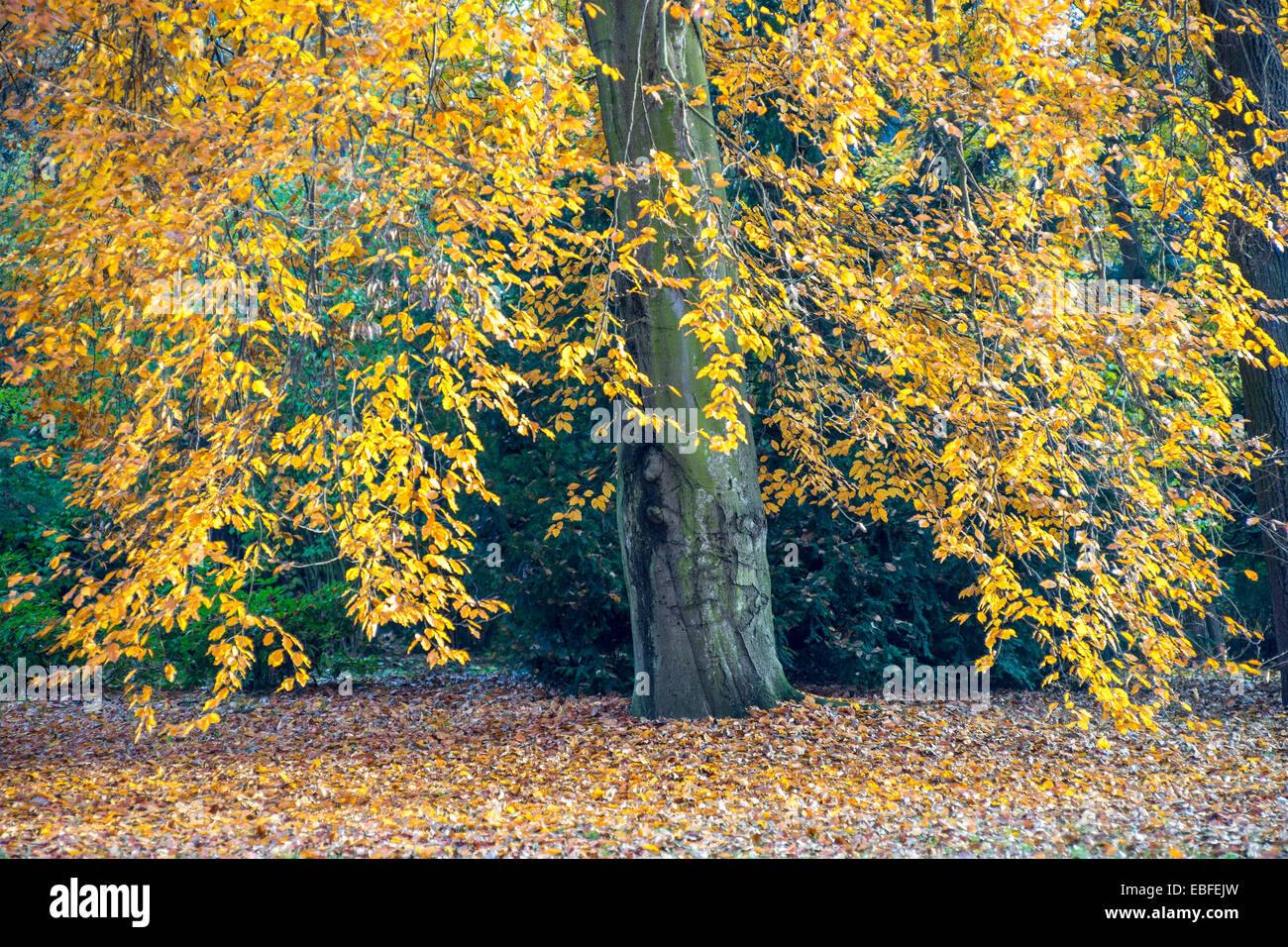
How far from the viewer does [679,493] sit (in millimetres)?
7746

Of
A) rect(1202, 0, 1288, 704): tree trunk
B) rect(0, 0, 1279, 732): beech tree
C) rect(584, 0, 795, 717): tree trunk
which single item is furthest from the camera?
rect(1202, 0, 1288, 704): tree trunk

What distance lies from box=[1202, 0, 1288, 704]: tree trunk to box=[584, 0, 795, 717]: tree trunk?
13.6 ft

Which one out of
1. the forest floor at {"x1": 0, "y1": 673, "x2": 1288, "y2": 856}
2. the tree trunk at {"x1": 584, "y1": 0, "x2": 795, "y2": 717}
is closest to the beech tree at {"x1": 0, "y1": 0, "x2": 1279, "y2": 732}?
the tree trunk at {"x1": 584, "y1": 0, "x2": 795, "y2": 717}

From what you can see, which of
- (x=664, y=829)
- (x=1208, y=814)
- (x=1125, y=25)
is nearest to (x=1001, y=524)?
(x=1208, y=814)

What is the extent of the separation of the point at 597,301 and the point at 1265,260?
544cm

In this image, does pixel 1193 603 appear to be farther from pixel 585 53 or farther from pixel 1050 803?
pixel 585 53

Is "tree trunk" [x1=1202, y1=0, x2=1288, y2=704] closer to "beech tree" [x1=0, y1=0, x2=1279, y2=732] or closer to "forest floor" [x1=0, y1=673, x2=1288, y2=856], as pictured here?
"beech tree" [x1=0, y1=0, x2=1279, y2=732]

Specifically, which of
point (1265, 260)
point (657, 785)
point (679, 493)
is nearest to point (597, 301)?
point (679, 493)

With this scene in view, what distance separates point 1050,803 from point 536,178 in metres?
4.78

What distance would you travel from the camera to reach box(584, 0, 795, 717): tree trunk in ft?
25.1

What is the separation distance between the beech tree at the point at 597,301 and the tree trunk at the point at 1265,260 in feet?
1.13

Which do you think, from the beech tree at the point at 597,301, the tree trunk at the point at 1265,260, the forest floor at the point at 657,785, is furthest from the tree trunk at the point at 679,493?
the tree trunk at the point at 1265,260

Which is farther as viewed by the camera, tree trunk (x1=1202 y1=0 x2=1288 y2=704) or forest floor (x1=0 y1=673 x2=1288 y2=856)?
tree trunk (x1=1202 y1=0 x2=1288 y2=704)

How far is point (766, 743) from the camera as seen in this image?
7.30 meters
